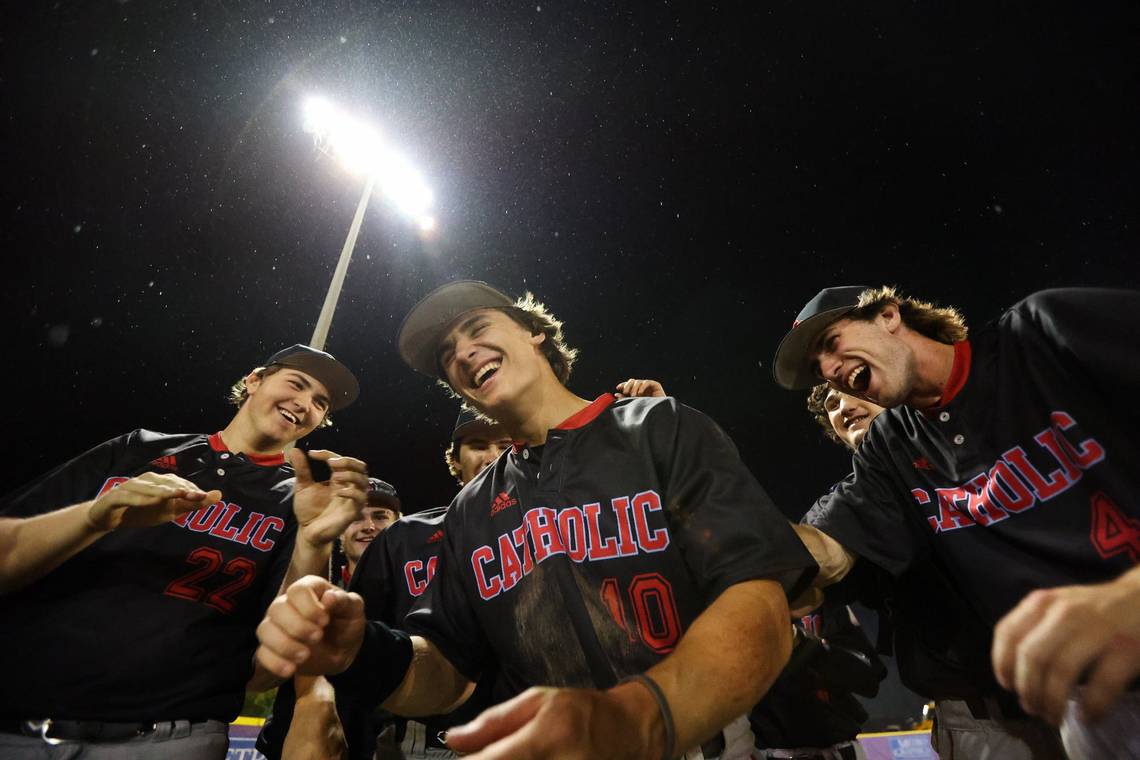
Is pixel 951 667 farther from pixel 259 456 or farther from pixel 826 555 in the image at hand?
pixel 259 456

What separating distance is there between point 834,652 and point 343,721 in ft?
10.7

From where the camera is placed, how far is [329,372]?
11.8ft

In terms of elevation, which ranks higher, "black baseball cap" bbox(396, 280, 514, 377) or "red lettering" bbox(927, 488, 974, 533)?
"black baseball cap" bbox(396, 280, 514, 377)

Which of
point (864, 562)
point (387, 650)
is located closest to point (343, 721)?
point (387, 650)

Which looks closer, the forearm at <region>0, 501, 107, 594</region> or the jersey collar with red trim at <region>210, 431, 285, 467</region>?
the forearm at <region>0, 501, 107, 594</region>

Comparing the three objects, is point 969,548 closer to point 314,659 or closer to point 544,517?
point 544,517

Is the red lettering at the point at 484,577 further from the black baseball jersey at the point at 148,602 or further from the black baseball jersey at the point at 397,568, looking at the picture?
the black baseball jersey at the point at 148,602

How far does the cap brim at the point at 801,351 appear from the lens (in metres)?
3.06

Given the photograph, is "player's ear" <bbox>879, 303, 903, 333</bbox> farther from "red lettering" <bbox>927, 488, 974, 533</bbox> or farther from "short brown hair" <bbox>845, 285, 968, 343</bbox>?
"red lettering" <bbox>927, 488, 974, 533</bbox>

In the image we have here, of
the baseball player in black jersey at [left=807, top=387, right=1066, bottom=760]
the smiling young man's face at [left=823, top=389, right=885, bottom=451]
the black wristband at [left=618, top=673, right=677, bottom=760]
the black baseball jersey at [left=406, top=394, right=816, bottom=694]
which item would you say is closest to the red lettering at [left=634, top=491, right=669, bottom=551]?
the black baseball jersey at [left=406, top=394, right=816, bottom=694]

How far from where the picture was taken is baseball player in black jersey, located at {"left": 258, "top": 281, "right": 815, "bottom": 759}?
1008mm

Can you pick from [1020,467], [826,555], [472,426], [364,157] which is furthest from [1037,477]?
[364,157]

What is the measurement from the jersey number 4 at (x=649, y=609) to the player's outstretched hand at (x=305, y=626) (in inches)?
28.6

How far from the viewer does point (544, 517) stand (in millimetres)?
1830
